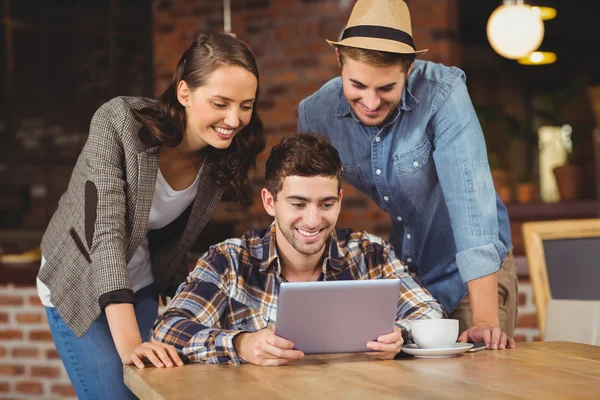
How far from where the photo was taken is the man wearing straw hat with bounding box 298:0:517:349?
76.6 inches

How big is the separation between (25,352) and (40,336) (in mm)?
125

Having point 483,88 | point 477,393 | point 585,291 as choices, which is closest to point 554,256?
point 585,291

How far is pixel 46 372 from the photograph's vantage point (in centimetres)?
378

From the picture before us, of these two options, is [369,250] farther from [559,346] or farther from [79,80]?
[79,80]

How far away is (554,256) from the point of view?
2391mm

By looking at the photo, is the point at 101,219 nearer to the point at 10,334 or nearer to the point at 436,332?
the point at 436,332

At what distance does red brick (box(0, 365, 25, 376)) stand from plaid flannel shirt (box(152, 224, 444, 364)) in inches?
86.8

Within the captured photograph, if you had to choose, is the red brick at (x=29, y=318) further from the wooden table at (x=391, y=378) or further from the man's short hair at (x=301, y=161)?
the wooden table at (x=391, y=378)

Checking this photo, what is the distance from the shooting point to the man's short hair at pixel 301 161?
1.93 meters

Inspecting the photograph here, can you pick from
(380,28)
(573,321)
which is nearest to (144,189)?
(380,28)

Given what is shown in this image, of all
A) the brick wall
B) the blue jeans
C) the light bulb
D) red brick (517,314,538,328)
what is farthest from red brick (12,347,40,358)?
the light bulb

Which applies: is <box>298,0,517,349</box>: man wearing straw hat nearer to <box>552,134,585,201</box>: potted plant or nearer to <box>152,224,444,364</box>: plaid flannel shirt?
<box>152,224,444,364</box>: plaid flannel shirt

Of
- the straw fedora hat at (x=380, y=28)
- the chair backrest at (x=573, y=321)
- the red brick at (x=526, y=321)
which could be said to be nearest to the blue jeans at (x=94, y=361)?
the straw fedora hat at (x=380, y=28)

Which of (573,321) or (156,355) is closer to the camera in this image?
(156,355)
